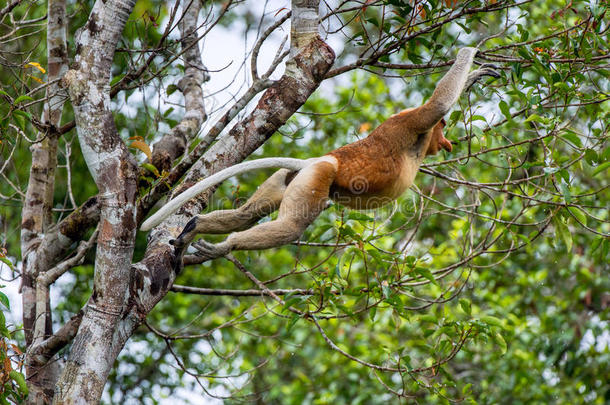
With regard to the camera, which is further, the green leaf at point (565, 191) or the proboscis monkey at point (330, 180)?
the green leaf at point (565, 191)

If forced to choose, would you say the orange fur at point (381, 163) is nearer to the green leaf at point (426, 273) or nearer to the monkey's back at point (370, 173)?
the monkey's back at point (370, 173)

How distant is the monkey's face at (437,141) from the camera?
13.7 ft

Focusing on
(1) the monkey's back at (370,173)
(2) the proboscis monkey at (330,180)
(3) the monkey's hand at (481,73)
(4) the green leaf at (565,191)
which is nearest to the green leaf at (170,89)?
(2) the proboscis monkey at (330,180)

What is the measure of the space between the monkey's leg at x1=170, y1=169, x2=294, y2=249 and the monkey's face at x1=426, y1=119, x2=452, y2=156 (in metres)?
1.07

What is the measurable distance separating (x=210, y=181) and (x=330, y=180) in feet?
2.24

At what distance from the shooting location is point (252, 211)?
11.9 feet

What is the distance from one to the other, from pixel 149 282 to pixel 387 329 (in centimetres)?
469

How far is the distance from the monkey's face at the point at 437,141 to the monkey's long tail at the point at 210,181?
996 millimetres

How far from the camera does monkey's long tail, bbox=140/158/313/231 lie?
10.4ft

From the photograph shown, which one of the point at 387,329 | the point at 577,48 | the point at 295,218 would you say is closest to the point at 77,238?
the point at 295,218

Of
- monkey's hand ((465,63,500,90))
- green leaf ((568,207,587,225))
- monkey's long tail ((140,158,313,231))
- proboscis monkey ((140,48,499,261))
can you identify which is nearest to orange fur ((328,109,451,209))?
Answer: proboscis monkey ((140,48,499,261))

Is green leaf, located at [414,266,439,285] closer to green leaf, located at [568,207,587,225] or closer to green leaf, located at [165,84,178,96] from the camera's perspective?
green leaf, located at [568,207,587,225]

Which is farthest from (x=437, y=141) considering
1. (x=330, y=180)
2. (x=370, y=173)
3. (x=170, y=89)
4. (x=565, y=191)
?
(x=170, y=89)

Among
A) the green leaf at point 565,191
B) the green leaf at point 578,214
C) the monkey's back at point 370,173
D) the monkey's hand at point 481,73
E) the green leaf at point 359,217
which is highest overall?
the monkey's hand at point 481,73
